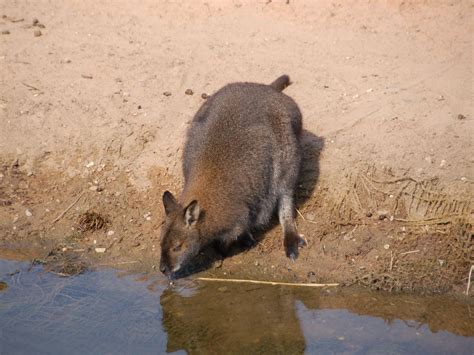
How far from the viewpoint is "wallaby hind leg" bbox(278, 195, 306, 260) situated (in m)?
8.20

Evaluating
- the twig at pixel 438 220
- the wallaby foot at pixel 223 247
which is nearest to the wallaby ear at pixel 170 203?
the wallaby foot at pixel 223 247

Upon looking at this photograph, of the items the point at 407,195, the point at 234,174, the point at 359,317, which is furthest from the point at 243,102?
the point at 359,317

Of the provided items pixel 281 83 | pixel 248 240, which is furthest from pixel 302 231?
pixel 281 83

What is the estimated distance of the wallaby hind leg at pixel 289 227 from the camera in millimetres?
8203

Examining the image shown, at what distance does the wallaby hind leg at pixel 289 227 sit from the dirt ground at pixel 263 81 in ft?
0.39

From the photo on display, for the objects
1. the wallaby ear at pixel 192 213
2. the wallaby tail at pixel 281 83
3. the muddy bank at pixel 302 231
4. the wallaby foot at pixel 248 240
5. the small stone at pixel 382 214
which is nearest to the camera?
the wallaby ear at pixel 192 213

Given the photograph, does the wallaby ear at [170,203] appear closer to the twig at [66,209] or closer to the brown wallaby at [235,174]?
the brown wallaby at [235,174]

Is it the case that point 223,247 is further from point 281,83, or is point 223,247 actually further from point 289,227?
point 281,83

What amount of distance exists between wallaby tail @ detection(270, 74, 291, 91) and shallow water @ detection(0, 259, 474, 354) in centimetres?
290

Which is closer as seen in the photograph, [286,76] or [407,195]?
[407,195]

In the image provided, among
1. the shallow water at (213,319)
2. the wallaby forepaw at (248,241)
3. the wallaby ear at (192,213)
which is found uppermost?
the wallaby ear at (192,213)

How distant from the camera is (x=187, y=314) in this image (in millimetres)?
7422

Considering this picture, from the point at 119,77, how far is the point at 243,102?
8.64 ft

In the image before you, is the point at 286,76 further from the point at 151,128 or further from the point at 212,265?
the point at 212,265
